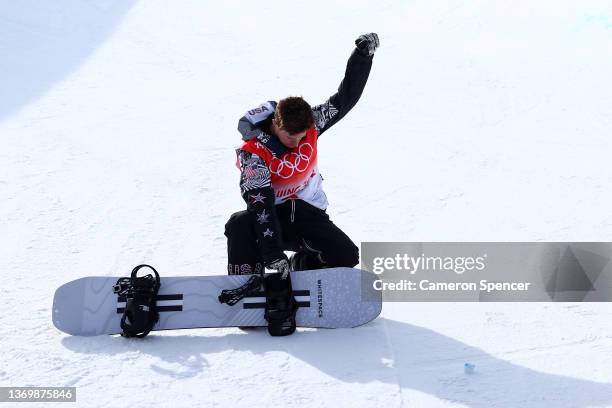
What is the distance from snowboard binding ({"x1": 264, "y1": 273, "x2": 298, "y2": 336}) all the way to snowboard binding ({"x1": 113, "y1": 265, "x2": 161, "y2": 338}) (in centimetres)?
50

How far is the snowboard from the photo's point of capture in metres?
3.20

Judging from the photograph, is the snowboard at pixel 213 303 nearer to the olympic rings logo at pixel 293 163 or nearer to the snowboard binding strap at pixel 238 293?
the snowboard binding strap at pixel 238 293

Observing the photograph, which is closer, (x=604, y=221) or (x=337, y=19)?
(x=604, y=221)

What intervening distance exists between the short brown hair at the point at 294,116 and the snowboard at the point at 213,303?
69cm

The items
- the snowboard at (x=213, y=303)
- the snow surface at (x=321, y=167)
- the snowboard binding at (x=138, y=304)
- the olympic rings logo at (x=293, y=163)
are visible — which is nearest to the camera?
the snow surface at (x=321, y=167)

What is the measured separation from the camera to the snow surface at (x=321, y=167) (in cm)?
276

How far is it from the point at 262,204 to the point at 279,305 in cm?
46

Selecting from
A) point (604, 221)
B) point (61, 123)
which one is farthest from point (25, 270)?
point (604, 221)

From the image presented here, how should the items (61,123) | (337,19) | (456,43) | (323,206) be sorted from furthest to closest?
(337,19)
(456,43)
(61,123)
(323,206)

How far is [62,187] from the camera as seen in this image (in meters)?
4.98

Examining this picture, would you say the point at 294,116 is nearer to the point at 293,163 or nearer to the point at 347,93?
the point at 293,163

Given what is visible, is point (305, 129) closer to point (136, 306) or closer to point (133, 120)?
point (136, 306)

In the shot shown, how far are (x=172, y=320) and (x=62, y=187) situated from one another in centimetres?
217

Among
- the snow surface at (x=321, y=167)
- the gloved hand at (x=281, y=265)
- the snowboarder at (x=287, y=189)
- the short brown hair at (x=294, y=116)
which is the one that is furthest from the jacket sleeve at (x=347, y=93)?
the snow surface at (x=321, y=167)
